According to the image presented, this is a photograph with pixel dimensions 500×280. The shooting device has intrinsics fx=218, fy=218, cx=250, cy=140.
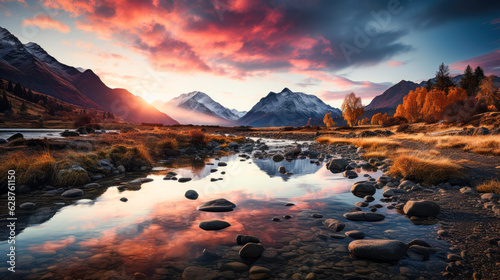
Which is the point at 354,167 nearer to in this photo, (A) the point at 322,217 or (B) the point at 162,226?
(A) the point at 322,217

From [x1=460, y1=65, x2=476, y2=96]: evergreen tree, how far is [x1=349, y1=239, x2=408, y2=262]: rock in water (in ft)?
400

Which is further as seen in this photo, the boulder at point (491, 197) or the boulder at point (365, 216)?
the boulder at point (491, 197)

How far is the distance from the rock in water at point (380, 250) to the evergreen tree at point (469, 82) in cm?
12204

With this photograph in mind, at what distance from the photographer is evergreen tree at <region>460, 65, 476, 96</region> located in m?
88.6

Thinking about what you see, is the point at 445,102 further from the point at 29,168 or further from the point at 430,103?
the point at 29,168

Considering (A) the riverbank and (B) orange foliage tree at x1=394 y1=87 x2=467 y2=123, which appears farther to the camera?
(B) orange foliage tree at x1=394 y1=87 x2=467 y2=123

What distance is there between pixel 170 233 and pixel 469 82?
421ft

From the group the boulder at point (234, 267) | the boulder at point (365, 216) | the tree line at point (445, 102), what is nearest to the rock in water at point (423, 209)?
the boulder at point (365, 216)

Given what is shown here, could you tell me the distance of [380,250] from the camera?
4996 mm

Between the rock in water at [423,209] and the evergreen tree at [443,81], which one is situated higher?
the evergreen tree at [443,81]

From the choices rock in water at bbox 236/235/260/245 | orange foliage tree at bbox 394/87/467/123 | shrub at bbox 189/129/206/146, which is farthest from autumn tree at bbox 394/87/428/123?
rock in water at bbox 236/235/260/245

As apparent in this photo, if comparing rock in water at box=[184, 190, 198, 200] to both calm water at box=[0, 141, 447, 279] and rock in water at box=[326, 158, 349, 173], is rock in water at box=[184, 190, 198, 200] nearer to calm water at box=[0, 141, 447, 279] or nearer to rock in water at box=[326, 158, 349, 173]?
calm water at box=[0, 141, 447, 279]

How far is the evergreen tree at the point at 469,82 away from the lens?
291 ft

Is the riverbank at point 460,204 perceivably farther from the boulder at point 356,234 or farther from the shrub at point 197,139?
the shrub at point 197,139
